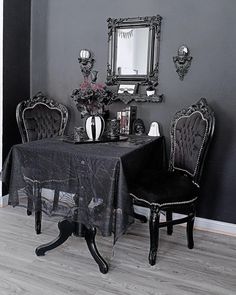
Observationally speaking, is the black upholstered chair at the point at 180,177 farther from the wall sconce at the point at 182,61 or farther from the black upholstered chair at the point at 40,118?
the black upholstered chair at the point at 40,118

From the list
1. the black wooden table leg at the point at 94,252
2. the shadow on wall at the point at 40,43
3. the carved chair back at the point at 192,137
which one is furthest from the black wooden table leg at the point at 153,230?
the shadow on wall at the point at 40,43

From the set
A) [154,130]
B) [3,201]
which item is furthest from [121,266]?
[3,201]

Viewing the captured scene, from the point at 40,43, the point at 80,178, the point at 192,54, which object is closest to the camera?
the point at 80,178

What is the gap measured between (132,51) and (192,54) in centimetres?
60

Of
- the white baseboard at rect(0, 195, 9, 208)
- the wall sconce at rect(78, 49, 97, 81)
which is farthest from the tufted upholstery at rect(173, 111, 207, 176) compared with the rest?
the white baseboard at rect(0, 195, 9, 208)

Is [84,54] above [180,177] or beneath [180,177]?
above

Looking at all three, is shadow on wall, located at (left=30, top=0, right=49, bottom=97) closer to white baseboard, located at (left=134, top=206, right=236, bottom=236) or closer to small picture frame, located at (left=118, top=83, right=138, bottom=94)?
small picture frame, located at (left=118, top=83, right=138, bottom=94)

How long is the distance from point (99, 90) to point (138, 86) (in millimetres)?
804

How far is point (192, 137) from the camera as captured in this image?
2.60 metres

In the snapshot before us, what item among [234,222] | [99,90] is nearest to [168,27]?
[99,90]

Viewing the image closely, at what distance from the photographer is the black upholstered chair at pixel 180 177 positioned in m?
2.22

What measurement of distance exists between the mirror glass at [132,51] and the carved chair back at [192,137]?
657 millimetres

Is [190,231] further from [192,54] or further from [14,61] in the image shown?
[14,61]

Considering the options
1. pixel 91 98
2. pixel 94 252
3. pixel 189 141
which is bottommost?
pixel 94 252
